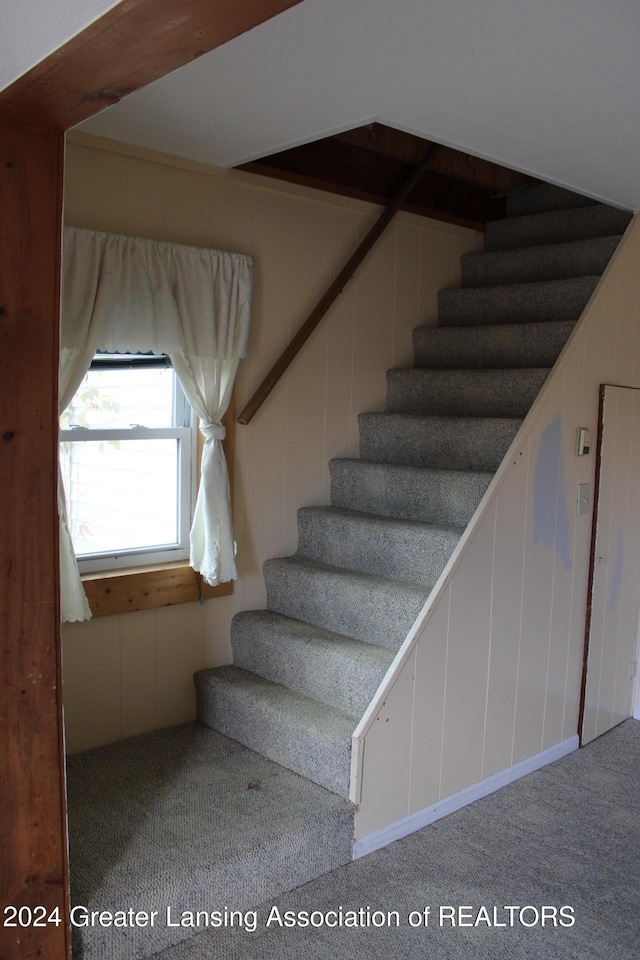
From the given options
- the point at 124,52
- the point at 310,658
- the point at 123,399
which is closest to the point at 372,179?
the point at 123,399

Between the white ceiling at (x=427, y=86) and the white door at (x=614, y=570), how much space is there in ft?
3.70

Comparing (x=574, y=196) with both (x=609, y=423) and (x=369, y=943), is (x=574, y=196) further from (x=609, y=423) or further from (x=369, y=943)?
(x=369, y=943)

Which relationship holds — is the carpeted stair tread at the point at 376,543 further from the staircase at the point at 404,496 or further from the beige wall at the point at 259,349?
the beige wall at the point at 259,349

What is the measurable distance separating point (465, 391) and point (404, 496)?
0.64m

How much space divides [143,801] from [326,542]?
132 centimetres

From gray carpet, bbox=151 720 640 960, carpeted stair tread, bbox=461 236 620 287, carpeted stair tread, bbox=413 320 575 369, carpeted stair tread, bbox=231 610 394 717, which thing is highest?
carpeted stair tread, bbox=461 236 620 287

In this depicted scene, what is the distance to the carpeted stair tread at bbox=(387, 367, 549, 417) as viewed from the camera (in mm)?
3785

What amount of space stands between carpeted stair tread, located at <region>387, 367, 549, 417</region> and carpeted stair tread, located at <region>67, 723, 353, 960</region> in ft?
5.90

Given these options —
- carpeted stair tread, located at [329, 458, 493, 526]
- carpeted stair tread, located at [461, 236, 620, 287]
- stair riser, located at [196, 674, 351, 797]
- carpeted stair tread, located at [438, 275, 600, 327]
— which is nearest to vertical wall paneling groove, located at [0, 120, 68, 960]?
stair riser, located at [196, 674, 351, 797]

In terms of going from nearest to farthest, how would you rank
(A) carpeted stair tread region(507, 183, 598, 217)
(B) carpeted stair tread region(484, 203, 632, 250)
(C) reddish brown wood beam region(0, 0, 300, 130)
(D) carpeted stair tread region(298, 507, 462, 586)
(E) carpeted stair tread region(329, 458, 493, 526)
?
1. (C) reddish brown wood beam region(0, 0, 300, 130)
2. (D) carpeted stair tread region(298, 507, 462, 586)
3. (E) carpeted stair tread region(329, 458, 493, 526)
4. (B) carpeted stair tread region(484, 203, 632, 250)
5. (A) carpeted stair tread region(507, 183, 598, 217)

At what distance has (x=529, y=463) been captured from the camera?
3.31 m

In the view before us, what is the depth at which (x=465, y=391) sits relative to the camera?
3.97m

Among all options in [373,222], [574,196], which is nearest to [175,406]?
[373,222]

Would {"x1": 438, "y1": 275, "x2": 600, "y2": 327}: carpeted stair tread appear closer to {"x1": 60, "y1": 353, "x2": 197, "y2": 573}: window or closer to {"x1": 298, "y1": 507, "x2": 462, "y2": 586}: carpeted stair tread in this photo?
{"x1": 298, "y1": 507, "x2": 462, "y2": 586}: carpeted stair tread
